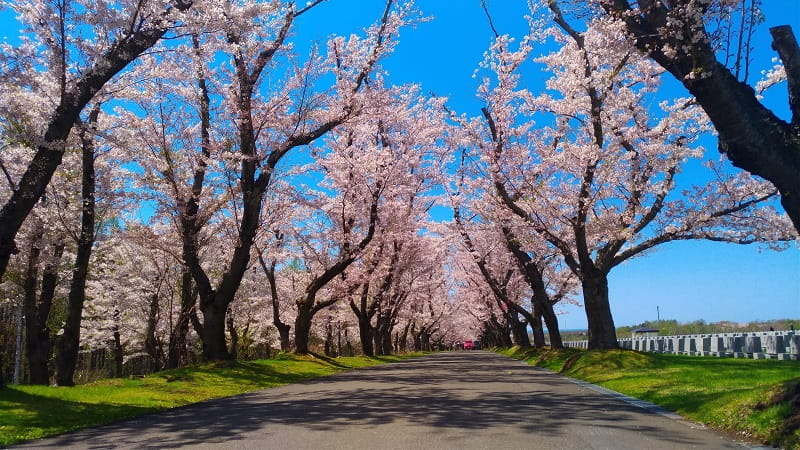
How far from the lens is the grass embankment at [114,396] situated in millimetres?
8594

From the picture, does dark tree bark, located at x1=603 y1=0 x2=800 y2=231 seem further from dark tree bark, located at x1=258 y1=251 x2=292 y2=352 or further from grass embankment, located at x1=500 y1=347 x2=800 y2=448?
dark tree bark, located at x1=258 y1=251 x2=292 y2=352

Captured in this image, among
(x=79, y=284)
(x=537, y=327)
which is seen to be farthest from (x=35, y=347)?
(x=537, y=327)

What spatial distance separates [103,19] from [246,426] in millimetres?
7461

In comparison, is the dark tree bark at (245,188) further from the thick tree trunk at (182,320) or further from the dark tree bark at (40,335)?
the thick tree trunk at (182,320)

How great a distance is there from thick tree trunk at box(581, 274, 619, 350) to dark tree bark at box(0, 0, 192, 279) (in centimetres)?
1510

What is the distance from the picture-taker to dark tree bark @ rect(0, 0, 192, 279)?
33.4ft

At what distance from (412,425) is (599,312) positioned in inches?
543

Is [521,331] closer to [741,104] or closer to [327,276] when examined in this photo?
[327,276]

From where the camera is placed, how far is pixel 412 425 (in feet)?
26.2

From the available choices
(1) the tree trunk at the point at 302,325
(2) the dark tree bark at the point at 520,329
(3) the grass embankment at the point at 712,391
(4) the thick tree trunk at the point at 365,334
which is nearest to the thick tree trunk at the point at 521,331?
(2) the dark tree bark at the point at 520,329

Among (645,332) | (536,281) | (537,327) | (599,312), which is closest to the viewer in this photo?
(599,312)

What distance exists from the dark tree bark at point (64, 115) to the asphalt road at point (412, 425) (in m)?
4.15

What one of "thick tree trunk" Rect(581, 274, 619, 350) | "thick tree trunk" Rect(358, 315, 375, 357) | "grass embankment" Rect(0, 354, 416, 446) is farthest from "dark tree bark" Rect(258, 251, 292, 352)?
"thick tree trunk" Rect(581, 274, 619, 350)

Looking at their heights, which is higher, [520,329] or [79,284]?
[79,284]
